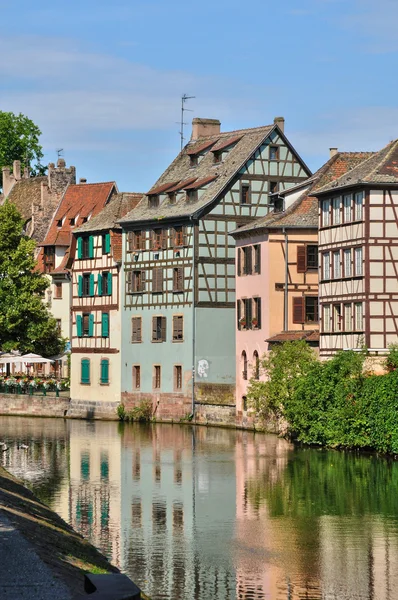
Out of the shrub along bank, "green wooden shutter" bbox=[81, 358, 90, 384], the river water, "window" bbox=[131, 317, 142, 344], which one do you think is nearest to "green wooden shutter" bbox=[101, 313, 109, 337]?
"green wooden shutter" bbox=[81, 358, 90, 384]

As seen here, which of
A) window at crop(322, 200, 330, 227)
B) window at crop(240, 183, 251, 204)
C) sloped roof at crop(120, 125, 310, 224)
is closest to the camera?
window at crop(322, 200, 330, 227)

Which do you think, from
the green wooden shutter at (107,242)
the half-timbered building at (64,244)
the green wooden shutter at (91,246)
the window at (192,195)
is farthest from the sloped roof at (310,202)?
the half-timbered building at (64,244)

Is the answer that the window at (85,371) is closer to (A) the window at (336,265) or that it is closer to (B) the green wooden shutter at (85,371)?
(B) the green wooden shutter at (85,371)

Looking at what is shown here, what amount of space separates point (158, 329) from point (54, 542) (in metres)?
48.2

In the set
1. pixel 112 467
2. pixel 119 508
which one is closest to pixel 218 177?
pixel 112 467

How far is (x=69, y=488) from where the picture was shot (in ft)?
137

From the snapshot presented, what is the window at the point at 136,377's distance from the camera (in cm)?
7375

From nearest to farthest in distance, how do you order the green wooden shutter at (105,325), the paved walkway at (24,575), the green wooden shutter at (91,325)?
the paved walkway at (24,575) < the green wooden shutter at (105,325) < the green wooden shutter at (91,325)

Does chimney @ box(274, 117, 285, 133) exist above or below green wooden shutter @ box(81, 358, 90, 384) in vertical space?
above

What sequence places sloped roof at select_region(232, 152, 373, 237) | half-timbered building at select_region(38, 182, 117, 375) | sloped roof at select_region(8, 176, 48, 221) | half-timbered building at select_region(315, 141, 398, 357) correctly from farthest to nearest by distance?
sloped roof at select_region(8, 176, 48, 221), half-timbered building at select_region(38, 182, 117, 375), sloped roof at select_region(232, 152, 373, 237), half-timbered building at select_region(315, 141, 398, 357)

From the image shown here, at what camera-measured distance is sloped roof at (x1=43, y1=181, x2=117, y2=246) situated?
8819cm

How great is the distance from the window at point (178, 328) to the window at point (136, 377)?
3.71m

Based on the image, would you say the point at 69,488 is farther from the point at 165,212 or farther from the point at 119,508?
the point at 165,212

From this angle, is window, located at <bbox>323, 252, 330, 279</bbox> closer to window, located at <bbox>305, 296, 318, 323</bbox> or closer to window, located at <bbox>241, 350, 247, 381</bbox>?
window, located at <bbox>305, 296, 318, 323</bbox>
